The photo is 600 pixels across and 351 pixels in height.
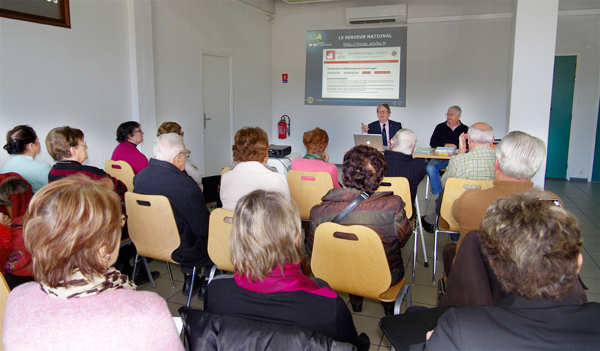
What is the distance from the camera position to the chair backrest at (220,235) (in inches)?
80.4

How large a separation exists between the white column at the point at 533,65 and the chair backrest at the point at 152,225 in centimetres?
335

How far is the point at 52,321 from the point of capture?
0.93 metres

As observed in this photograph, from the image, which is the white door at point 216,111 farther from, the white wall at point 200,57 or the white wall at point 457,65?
the white wall at point 457,65

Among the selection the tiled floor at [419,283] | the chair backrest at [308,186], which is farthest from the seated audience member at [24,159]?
the chair backrest at [308,186]

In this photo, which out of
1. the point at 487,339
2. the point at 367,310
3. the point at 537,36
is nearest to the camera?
the point at 487,339

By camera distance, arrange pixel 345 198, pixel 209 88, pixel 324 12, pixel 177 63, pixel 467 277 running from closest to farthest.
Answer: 1. pixel 467 277
2. pixel 345 198
3. pixel 177 63
4. pixel 209 88
5. pixel 324 12

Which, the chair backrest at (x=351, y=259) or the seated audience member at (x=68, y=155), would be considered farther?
the seated audience member at (x=68, y=155)

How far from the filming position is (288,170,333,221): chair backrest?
298 cm

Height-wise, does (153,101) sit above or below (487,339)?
above

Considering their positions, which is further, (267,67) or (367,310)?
(267,67)

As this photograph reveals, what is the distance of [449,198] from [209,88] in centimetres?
505

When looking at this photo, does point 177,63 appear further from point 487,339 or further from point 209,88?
point 487,339

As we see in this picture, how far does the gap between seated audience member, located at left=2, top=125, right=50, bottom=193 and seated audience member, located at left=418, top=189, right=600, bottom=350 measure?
9.40 feet

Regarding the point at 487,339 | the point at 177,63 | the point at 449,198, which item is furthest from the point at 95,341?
the point at 177,63
